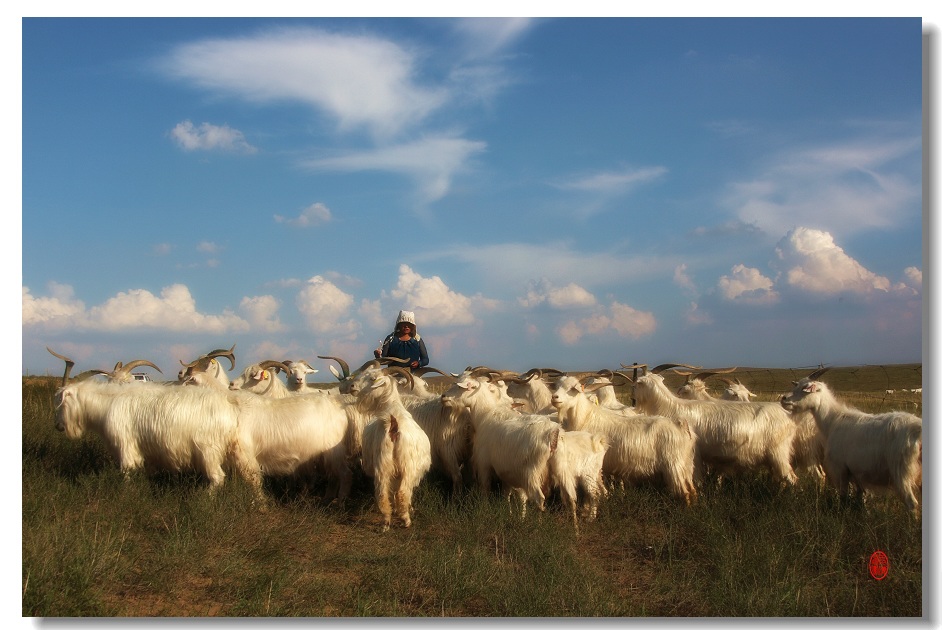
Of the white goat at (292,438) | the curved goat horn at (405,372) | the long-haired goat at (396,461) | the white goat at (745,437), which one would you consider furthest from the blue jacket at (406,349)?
the white goat at (745,437)

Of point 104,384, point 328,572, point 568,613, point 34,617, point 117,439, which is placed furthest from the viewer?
point 104,384

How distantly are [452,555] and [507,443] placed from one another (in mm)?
1911

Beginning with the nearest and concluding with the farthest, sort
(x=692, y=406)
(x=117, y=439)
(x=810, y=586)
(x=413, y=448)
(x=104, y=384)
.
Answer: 1. (x=810, y=586)
2. (x=413, y=448)
3. (x=117, y=439)
4. (x=104, y=384)
5. (x=692, y=406)

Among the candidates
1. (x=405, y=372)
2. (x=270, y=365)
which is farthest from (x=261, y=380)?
(x=405, y=372)

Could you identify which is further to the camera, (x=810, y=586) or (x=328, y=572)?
(x=328, y=572)

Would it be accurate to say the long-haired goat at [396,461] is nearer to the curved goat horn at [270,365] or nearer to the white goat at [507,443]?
the white goat at [507,443]

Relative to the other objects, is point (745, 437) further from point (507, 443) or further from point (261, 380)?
point (261, 380)

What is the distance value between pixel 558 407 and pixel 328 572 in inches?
139

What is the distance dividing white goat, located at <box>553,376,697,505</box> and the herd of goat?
0.05ft

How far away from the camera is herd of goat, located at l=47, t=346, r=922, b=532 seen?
820 centimetres

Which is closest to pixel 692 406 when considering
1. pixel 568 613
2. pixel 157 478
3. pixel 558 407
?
pixel 558 407

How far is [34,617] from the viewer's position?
557cm

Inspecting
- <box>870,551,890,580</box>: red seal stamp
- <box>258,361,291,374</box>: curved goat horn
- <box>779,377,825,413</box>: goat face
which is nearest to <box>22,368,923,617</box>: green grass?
<box>870,551,890,580</box>: red seal stamp

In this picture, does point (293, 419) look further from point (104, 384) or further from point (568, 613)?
point (568, 613)
